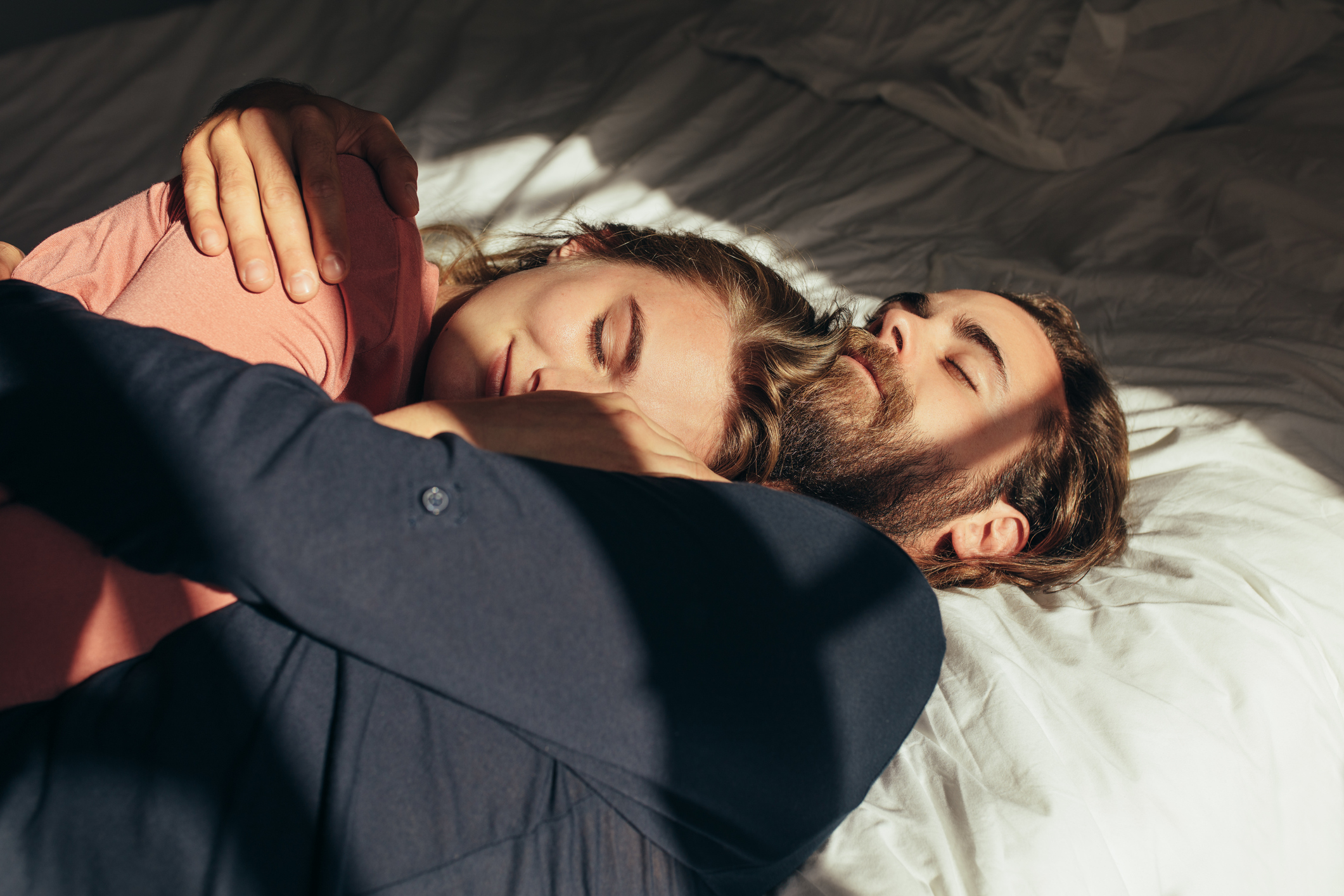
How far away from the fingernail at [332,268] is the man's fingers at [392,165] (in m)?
0.19

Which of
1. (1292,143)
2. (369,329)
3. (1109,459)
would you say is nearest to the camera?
(369,329)

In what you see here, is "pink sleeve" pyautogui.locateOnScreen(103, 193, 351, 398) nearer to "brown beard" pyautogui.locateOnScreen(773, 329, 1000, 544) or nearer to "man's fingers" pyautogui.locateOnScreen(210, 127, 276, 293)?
"man's fingers" pyautogui.locateOnScreen(210, 127, 276, 293)

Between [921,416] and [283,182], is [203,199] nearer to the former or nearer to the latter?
[283,182]

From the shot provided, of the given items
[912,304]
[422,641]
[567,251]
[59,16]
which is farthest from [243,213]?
[59,16]

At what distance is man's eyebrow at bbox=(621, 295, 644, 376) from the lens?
105 centimetres

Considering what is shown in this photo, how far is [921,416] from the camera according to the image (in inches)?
45.7

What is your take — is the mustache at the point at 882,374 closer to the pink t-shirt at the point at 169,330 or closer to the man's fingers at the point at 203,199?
the pink t-shirt at the point at 169,330

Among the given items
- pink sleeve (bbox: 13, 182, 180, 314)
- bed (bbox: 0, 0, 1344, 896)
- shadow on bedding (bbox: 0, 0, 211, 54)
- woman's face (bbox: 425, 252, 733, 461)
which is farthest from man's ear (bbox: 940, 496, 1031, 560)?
shadow on bedding (bbox: 0, 0, 211, 54)

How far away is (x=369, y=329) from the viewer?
102 cm

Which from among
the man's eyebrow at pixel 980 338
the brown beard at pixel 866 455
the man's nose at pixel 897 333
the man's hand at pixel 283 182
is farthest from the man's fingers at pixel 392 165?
the man's eyebrow at pixel 980 338

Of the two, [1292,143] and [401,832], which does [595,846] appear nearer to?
[401,832]

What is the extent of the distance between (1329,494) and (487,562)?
1252mm

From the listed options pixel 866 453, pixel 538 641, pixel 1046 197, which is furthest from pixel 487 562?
pixel 1046 197

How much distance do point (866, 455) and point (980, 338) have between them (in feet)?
0.88
